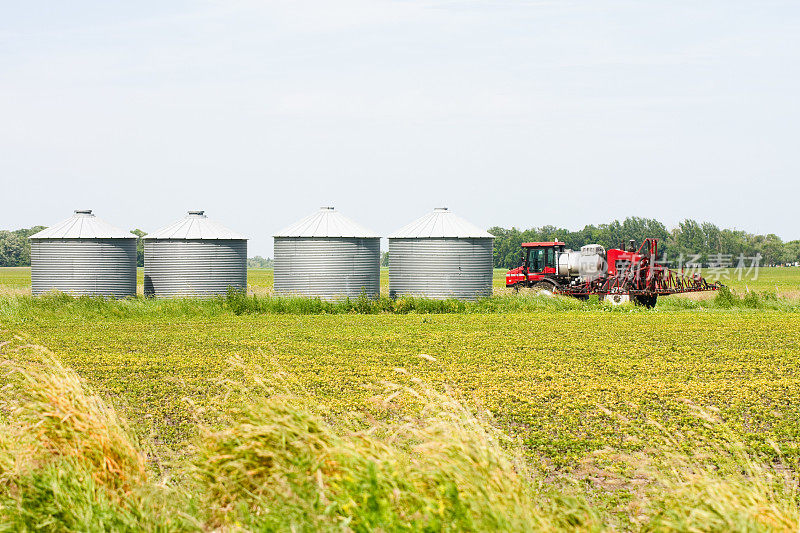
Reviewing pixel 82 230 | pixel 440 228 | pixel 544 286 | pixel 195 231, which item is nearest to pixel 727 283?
pixel 544 286

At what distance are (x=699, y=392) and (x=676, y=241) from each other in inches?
3886

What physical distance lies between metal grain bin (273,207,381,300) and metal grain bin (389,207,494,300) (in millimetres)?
1246

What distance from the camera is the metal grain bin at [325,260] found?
29188mm

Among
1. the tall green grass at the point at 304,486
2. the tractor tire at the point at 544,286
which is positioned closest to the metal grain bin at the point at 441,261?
the tractor tire at the point at 544,286

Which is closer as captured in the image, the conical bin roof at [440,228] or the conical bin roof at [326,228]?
the conical bin roof at [326,228]

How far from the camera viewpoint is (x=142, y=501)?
5965 mm

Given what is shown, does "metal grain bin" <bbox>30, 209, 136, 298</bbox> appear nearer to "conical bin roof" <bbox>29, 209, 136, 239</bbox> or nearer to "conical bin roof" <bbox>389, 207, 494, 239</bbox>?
"conical bin roof" <bbox>29, 209, 136, 239</bbox>

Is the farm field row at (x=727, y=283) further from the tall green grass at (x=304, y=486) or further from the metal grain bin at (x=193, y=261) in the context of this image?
the tall green grass at (x=304, y=486)

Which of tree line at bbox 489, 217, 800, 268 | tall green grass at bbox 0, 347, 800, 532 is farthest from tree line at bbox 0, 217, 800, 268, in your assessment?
tall green grass at bbox 0, 347, 800, 532

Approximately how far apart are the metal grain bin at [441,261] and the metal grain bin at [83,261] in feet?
32.6

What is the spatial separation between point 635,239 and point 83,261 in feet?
299

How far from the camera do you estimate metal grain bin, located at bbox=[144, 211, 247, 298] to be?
2969 centimetres

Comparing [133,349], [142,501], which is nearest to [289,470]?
[142,501]

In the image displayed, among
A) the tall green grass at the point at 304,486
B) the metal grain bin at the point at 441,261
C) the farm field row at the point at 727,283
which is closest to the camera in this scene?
the tall green grass at the point at 304,486
